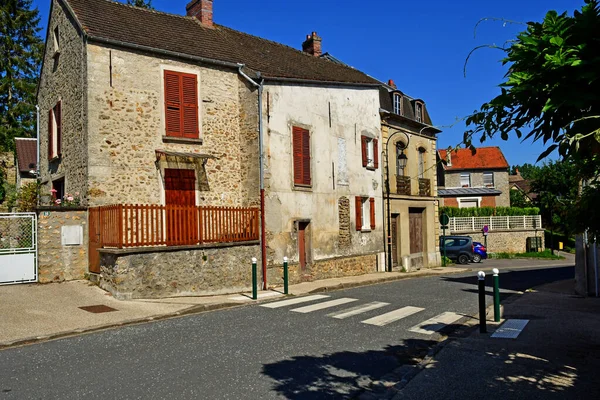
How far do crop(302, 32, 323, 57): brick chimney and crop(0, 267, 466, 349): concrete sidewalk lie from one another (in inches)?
534

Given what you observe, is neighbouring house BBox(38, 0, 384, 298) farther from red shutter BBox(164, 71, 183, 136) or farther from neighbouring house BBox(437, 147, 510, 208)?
neighbouring house BBox(437, 147, 510, 208)

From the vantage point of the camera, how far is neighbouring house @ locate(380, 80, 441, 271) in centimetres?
2022

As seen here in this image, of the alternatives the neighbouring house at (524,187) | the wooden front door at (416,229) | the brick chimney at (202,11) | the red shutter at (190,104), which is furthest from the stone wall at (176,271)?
the neighbouring house at (524,187)

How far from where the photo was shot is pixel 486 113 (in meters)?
3.17

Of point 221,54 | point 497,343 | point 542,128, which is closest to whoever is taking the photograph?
point 542,128

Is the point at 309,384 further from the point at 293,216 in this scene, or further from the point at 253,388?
the point at 293,216

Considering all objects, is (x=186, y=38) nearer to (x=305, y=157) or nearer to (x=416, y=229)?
(x=305, y=157)

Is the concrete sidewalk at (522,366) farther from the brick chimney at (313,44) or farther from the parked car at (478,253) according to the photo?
the parked car at (478,253)

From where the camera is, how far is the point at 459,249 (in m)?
26.8

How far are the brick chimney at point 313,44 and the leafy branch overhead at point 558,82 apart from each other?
20.2 m

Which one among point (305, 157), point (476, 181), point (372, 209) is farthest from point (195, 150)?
point (476, 181)

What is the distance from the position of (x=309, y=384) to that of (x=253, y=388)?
633 millimetres

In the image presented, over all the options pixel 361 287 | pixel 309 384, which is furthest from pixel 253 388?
pixel 361 287

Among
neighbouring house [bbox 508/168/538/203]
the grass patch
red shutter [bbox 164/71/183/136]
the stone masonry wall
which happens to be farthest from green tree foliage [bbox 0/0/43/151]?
neighbouring house [bbox 508/168/538/203]
